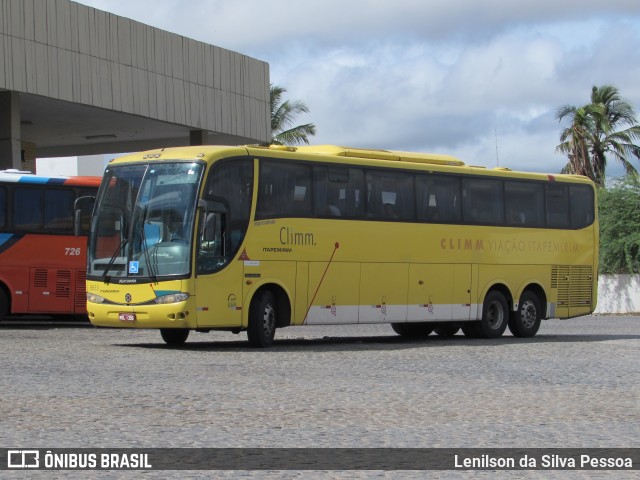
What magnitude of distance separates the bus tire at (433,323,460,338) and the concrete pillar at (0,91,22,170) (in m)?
13.5

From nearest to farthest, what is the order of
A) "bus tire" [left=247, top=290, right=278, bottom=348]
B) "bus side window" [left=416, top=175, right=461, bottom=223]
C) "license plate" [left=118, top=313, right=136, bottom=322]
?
1. "license plate" [left=118, top=313, right=136, bottom=322]
2. "bus tire" [left=247, top=290, right=278, bottom=348]
3. "bus side window" [left=416, top=175, right=461, bottom=223]

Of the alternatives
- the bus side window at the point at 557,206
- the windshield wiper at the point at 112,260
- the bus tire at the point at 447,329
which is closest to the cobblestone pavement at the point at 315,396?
the windshield wiper at the point at 112,260

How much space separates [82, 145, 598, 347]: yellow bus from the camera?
20047 millimetres

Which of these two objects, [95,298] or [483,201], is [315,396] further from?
[483,201]

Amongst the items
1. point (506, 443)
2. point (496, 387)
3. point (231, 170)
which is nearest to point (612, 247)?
point (231, 170)

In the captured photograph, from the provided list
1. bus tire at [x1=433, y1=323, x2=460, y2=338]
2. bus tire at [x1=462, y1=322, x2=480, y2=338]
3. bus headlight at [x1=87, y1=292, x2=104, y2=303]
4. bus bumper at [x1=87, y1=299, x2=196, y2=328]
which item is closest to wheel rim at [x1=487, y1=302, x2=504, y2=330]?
bus tire at [x1=462, y1=322, x2=480, y2=338]

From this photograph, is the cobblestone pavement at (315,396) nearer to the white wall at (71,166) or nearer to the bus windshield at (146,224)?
the bus windshield at (146,224)

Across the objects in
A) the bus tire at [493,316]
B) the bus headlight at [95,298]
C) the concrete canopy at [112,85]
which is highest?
the concrete canopy at [112,85]

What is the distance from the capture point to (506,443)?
10.2 m

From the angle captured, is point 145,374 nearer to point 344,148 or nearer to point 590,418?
point 590,418

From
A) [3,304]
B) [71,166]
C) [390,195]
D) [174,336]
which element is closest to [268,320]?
[174,336]

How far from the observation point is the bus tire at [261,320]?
2073 cm

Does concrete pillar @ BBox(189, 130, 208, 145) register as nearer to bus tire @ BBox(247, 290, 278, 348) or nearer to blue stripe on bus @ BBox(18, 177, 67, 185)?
blue stripe on bus @ BBox(18, 177, 67, 185)

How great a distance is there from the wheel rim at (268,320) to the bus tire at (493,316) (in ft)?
19.6
